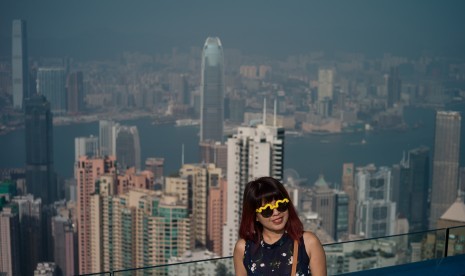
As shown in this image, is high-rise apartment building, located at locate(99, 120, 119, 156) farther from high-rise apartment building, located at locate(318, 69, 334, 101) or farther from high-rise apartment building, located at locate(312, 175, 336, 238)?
high-rise apartment building, located at locate(318, 69, 334, 101)

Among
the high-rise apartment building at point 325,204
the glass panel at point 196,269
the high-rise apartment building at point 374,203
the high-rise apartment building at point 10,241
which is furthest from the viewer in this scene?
the high-rise apartment building at point 374,203

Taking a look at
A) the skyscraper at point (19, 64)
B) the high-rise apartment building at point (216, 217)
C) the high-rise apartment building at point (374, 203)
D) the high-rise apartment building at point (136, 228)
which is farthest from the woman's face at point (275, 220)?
the skyscraper at point (19, 64)

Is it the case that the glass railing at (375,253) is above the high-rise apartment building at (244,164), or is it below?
above

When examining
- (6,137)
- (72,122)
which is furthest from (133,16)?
(6,137)

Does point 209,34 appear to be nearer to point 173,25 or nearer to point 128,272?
point 173,25

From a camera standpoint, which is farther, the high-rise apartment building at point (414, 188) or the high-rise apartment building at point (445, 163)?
the high-rise apartment building at point (414, 188)

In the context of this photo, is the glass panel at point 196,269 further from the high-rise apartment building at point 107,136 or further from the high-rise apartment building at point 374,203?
the high-rise apartment building at point 107,136

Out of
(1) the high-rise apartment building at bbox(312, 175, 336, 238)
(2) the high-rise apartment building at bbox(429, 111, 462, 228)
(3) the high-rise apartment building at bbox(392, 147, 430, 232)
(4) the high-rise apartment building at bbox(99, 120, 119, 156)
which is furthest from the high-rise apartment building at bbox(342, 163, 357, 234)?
(4) the high-rise apartment building at bbox(99, 120, 119, 156)
